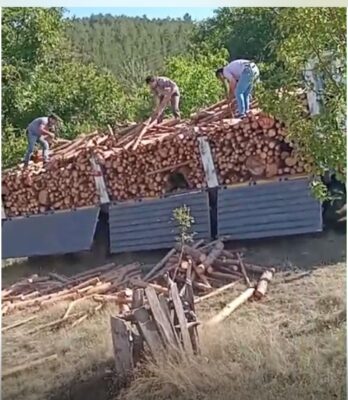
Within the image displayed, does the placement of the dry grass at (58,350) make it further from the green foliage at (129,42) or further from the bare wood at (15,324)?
the green foliage at (129,42)

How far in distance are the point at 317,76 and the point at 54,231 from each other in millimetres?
1223

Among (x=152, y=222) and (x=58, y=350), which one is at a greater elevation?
(x=152, y=222)

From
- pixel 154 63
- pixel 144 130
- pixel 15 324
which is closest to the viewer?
pixel 15 324

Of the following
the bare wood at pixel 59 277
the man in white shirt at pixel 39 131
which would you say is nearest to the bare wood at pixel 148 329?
the bare wood at pixel 59 277

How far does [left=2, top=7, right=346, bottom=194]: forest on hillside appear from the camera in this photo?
10.7 feet

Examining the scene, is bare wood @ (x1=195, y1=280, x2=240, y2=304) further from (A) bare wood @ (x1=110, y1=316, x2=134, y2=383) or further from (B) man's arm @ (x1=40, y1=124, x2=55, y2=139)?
(B) man's arm @ (x1=40, y1=124, x2=55, y2=139)

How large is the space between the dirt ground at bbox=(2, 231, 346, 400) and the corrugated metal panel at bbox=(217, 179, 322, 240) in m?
0.05

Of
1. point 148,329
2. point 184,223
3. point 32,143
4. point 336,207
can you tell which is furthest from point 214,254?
point 32,143

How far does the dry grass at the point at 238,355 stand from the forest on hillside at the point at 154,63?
583 mm

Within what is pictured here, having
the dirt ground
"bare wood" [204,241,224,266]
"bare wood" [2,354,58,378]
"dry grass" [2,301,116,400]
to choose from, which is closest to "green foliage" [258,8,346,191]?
the dirt ground

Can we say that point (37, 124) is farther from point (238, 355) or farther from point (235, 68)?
point (238, 355)

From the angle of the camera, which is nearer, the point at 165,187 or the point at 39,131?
the point at 39,131

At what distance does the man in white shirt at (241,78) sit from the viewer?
3.41 m

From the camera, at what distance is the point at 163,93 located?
355 centimetres
